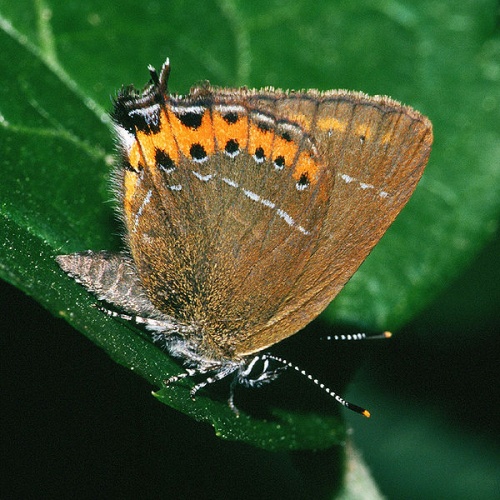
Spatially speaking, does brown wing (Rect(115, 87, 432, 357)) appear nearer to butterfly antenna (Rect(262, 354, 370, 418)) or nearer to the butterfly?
the butterfly

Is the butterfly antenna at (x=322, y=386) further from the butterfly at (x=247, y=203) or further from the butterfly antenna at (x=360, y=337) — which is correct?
the butterfly antenna at (x=360, y=337)

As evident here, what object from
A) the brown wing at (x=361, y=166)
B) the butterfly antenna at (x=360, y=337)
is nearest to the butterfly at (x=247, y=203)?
the brown wing at (x=361, y=166)

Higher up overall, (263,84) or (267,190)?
(263,84)

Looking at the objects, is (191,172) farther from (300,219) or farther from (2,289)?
(2,289)

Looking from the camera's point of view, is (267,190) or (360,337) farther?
(360,337)

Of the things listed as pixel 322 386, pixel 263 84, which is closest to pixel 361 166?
pixel 322 386

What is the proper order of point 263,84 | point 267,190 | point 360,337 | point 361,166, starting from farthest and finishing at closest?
1. point 263,84
2. point 360,337
3. point 267,190
4. point 361,166

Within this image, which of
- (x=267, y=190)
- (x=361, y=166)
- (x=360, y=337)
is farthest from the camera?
(x=360, y=337)

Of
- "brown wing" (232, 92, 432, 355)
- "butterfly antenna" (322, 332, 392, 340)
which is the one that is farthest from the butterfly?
"butterfly antenna" (322, 332, 392, 340)

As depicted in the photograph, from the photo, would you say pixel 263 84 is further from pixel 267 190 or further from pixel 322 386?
pixel 322 386
